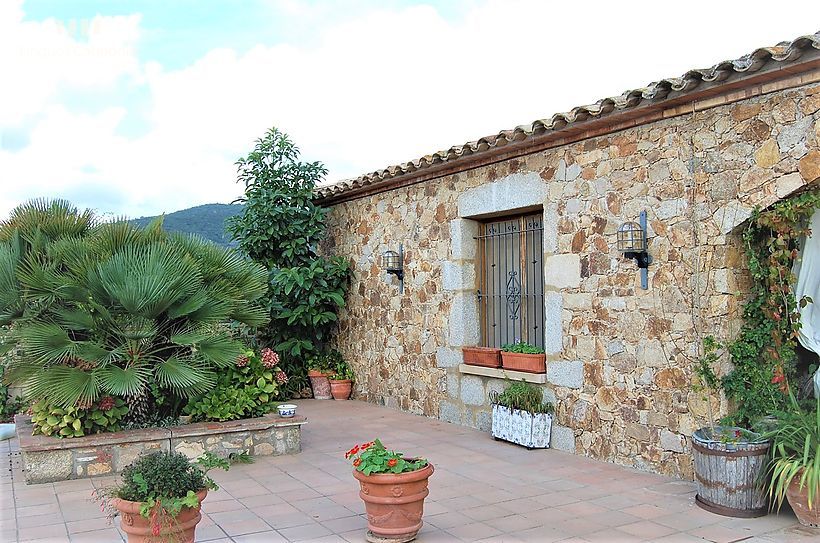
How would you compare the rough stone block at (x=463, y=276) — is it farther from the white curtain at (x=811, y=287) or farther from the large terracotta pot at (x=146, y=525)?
the large terracotta pot at (x=146, y=525)

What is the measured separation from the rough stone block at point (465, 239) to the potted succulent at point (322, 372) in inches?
135

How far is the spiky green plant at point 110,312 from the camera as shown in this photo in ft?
19.0

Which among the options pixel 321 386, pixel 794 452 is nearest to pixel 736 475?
pixel 794 452

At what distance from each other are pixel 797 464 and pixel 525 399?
2.79m

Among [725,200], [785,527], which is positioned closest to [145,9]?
[725,200]

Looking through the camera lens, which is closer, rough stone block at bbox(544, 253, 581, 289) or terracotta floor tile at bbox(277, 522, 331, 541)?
terracotta floor tile at bbox(277, 522, 331, 541)

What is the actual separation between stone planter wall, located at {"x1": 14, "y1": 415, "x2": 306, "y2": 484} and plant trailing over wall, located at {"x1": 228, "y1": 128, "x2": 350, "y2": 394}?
11.2 ft

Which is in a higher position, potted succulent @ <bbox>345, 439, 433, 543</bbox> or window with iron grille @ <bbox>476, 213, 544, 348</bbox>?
window with iron grille @ <bbox>476, 213, 544, 348</bbox>

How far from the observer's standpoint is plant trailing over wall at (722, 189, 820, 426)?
496 cm

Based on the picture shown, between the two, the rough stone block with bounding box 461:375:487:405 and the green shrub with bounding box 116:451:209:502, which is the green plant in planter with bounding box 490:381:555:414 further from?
→ the green shrub with bounding box 116:451:209:502

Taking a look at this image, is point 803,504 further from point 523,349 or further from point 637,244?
point 523,349

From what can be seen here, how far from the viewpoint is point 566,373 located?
6605mm

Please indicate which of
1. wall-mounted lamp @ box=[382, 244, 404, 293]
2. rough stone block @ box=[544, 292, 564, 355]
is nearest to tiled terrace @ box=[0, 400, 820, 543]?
rough stone block @ box=[544, 292, 564, 355]

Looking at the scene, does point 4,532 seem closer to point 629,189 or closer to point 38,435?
point 38,435
